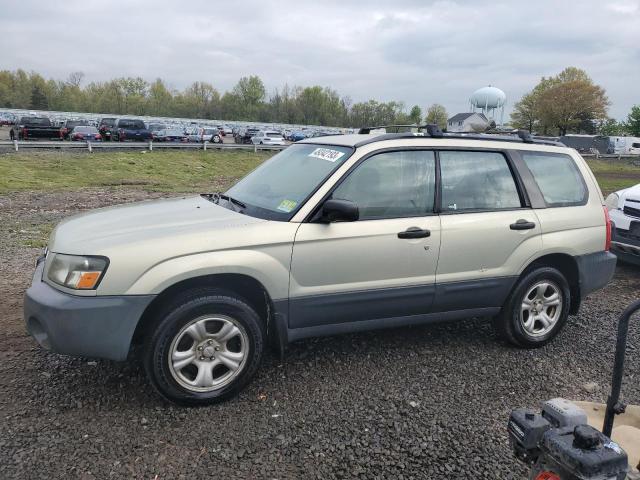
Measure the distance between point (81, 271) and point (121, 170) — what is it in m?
17.8

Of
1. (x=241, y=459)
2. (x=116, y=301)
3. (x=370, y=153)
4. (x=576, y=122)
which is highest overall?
(x=576, y=122)

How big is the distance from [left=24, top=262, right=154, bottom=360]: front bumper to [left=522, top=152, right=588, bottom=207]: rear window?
130 inches

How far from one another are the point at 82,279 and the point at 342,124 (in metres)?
104

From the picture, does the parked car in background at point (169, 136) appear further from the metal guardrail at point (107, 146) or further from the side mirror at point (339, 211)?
the side mirror at point (339, 211)

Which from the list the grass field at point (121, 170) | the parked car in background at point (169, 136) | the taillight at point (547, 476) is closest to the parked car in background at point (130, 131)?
the parked car in background at point (169, 136)

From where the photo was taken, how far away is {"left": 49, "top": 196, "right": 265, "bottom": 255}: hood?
10.5 ft

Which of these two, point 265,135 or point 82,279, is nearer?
point 82,279

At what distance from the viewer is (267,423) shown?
3.19 meters

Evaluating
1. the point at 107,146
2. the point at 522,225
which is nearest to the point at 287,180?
the point at 522,225

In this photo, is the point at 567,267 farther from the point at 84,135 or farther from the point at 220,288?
the point at 84,135

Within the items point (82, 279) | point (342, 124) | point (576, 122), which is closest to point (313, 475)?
point (82, 279)

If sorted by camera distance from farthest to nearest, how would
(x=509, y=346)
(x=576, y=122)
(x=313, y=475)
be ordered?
1. (x=576, y=122)
2. (x=509, y=346)
3. (x=313, y=475)

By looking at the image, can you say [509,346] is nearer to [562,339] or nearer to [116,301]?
[562,339]

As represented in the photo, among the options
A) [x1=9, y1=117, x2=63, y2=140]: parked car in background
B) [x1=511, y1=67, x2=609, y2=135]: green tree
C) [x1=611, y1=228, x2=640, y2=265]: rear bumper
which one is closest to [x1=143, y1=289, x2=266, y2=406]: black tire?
[x1=611, y1=228, x2=640, y2=265]: rear bumper
